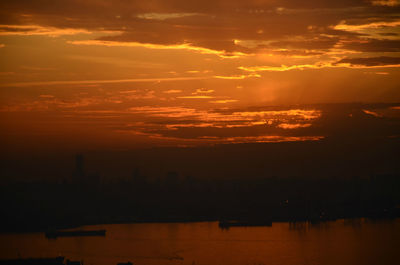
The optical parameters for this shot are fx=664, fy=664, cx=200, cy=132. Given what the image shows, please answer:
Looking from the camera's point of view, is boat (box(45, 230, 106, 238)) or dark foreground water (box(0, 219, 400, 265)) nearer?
dark foreground water (box(0, 219, 400, 265))

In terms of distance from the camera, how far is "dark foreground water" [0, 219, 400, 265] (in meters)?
24.9

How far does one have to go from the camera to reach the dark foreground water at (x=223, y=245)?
24.9m

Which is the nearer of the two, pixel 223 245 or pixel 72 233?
pixel 223 245

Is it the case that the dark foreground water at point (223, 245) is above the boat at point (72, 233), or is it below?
below

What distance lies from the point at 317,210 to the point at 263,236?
14.5 meters

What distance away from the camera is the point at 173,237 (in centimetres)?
3209

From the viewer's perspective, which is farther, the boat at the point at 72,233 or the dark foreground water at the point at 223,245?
the boat at the point at 72,233

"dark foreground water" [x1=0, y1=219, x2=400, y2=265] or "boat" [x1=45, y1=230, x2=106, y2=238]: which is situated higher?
"boat" [x1=45, y1=230, x2=106, y2=238]

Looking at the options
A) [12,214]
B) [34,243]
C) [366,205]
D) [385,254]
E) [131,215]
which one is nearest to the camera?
[385,254]

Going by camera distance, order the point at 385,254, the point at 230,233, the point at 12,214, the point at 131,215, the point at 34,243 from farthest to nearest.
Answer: the point at 131,215 < the point at 12,214 < the point at 230,233 < the point at 34,243 < the point at 385,254

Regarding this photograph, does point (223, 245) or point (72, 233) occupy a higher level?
point (72, 233)

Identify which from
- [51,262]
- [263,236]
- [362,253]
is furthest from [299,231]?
[51,262]

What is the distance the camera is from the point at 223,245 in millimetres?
29203

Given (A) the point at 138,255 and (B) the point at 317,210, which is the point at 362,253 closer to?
(A) the point at 138,255
